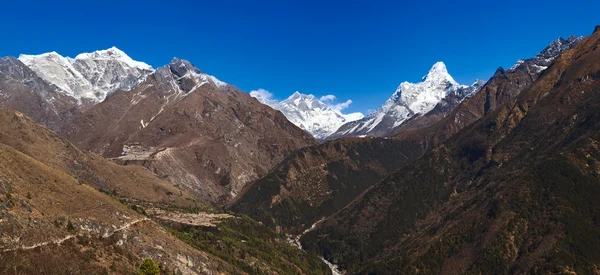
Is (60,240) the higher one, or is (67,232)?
(67,232)

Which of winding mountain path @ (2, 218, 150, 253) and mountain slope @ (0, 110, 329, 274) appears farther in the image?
mountain slope @ (0, 110, 329, 274)

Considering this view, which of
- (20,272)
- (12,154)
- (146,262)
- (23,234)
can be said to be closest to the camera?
(20,272)

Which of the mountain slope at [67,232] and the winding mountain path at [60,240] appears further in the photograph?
the mountain slope at [67,232]

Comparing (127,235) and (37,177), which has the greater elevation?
(37,177)

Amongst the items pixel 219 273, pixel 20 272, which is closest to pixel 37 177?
pixel 20 272

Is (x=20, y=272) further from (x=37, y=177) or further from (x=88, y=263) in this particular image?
(x=37, y=177)

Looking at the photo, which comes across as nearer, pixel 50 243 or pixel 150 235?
pixel 50 243

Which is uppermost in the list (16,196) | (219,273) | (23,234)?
(16,196)

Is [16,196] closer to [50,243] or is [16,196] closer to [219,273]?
[50,243]

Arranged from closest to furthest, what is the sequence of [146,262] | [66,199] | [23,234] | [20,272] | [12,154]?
[20,272] → [23,234] → [146,262] → [66,199] → [12,154]

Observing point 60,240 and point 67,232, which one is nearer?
point 60,240
